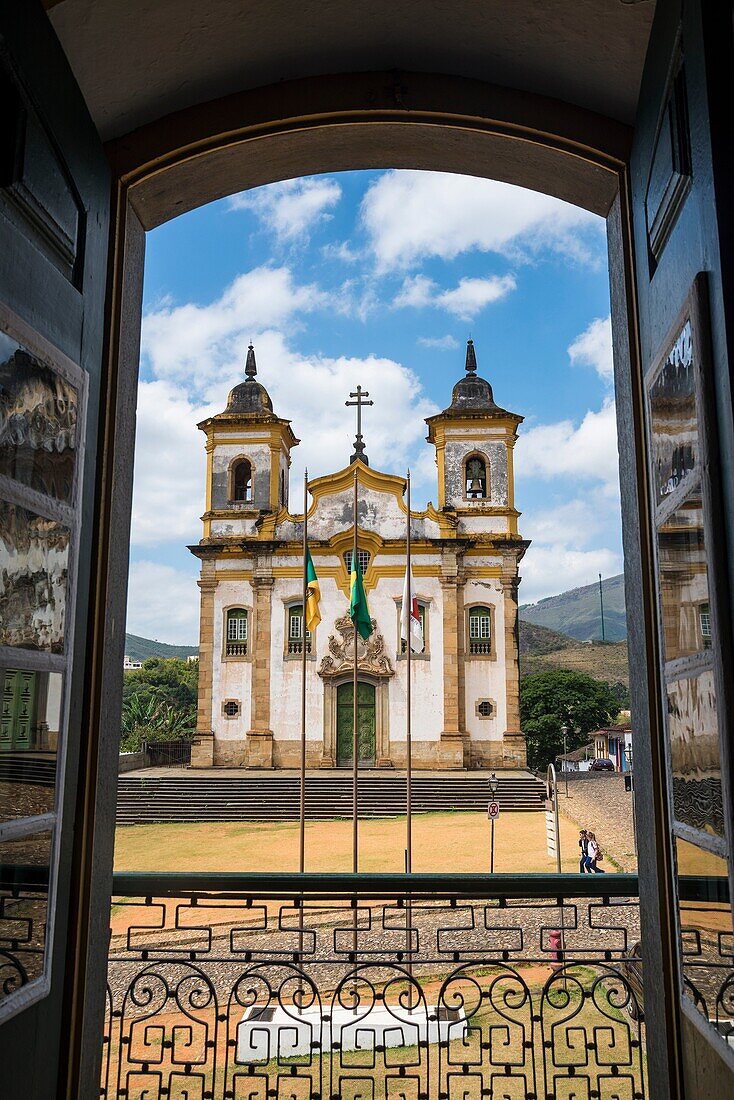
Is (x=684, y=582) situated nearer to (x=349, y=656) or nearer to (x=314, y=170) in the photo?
(x=314, y=170)

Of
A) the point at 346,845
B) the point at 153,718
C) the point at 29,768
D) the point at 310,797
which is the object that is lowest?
the point at 346,845

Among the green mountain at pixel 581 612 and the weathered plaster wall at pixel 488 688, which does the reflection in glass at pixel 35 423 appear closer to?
the weathered plaster wall at pixel 488 688

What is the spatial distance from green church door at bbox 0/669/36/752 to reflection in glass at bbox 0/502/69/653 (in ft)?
0.19

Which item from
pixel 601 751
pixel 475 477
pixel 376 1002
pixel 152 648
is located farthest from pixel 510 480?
pixel 152 648

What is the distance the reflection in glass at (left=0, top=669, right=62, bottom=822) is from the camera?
4.78ft

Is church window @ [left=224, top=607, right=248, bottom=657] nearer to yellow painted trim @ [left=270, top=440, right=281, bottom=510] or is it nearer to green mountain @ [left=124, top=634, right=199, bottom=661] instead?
yellow painted trim @ [left=270, top=440, right=281, bottom=510]

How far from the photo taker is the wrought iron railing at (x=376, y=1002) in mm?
2275

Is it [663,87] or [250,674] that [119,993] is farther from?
[250,674]

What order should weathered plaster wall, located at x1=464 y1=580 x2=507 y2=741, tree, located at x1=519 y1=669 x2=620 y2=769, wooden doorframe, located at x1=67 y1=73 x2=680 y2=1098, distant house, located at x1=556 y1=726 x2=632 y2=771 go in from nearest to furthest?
1. wooden doorframe, located at x1=67 y1=73 x2=680 y2=1098
2. weathered plaster wall, located at x1=464 y1=580 x2=507 y2=741
3. distant house, located at x1=556 y1=726 x2=632 y2=771
4. tree, located at x1=519 y1=669 x2=620 y2=769

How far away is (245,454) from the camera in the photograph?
813 inches

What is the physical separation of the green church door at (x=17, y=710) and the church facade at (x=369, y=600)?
56.8ft

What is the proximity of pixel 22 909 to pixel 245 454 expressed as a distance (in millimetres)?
19444

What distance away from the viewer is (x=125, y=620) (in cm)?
214

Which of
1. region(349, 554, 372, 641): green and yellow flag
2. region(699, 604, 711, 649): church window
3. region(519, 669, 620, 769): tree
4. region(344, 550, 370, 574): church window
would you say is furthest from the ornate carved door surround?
region(519, 669, 620, 769): tree
